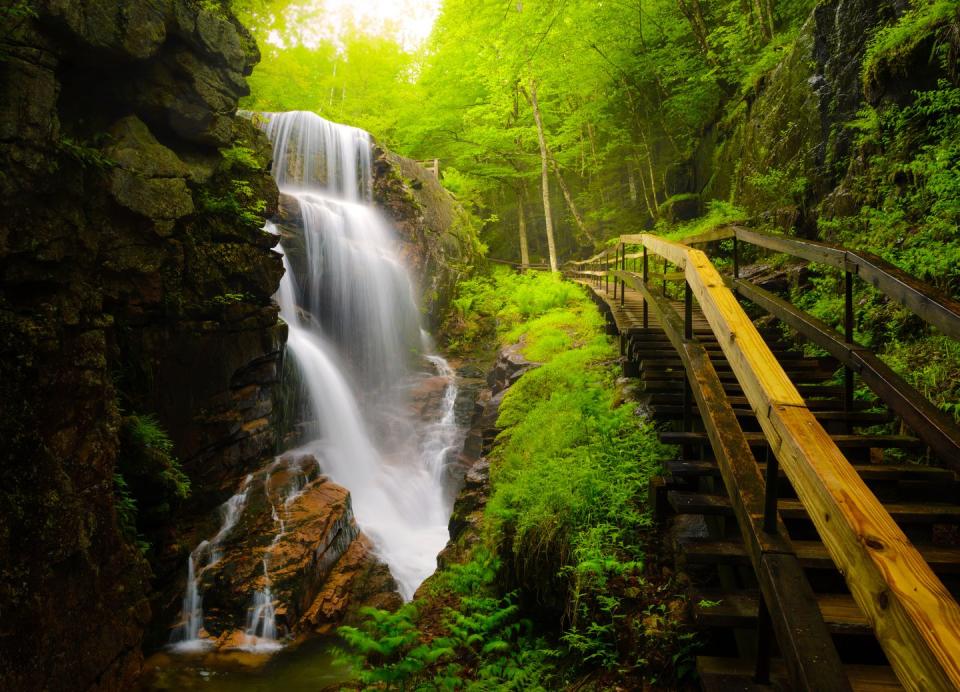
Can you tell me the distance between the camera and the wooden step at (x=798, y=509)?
3.13 meters

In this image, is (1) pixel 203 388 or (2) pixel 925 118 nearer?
(2) pixel 925 118

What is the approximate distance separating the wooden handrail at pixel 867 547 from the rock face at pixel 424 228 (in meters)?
15.7

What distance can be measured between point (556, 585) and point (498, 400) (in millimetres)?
6646

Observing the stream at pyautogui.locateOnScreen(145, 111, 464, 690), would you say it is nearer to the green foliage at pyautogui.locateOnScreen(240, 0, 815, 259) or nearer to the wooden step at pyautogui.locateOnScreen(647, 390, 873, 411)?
the green foliage at pyautogui.locateOnScreen(240, 0, 815, 259)

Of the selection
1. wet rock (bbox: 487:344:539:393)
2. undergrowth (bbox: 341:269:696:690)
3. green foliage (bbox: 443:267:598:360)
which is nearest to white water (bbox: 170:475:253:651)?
undergrowth (bbox: 341:269:696:690)

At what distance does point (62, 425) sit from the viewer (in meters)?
5.56

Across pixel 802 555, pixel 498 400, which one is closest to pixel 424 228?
pixel 498 400

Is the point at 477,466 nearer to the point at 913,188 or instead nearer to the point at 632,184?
the point at 913,188

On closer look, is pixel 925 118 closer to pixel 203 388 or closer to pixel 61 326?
pixel 61 326

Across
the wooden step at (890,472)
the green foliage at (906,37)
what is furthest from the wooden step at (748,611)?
the green foliage at (906,37)

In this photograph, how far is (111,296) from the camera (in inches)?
305

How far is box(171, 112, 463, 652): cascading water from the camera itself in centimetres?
923

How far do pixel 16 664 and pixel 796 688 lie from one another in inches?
234

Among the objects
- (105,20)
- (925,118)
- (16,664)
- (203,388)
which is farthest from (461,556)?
(105,20)
